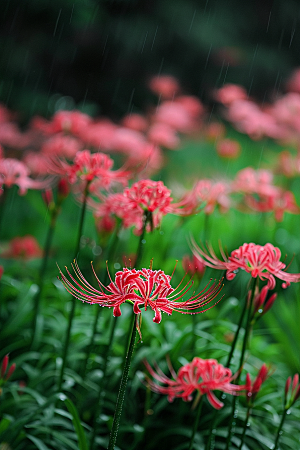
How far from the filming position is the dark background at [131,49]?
4.33 m

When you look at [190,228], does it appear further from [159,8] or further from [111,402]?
[159,8]

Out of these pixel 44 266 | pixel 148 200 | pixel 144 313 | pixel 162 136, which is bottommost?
pixel 144 313

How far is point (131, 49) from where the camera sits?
5.21 m

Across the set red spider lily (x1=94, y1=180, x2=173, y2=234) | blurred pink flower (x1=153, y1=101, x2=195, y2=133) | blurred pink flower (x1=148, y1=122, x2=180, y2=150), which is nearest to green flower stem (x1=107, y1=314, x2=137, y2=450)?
red spider lily (x1=94, y1=180, x2=173, y2=234)

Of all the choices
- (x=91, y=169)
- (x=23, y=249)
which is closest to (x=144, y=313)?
(x=23, y=249)

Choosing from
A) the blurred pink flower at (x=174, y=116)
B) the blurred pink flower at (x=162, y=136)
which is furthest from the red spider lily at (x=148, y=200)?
the blurred pink flower at (x=174, y=116)

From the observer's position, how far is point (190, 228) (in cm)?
334

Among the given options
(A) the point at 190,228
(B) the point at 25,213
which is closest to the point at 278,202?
(A) the point at 190,228

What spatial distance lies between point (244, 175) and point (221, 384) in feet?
4.40

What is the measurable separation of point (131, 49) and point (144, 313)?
390 cm

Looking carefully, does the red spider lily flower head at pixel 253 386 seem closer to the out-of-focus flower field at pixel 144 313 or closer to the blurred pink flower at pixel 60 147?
the out-of-focus flower field at pixel 144 313

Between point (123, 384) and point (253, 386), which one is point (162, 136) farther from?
point (123, 384)

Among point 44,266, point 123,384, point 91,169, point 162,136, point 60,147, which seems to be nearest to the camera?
point 123,384

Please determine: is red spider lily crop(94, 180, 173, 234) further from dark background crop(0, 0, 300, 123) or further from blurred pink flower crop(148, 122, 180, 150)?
dark background crop(0, 0, 300, 123)
